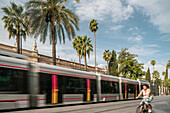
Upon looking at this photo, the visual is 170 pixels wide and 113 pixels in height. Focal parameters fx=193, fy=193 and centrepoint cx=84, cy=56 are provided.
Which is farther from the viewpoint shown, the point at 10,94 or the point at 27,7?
the point at 27,7

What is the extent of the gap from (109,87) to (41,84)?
10831mm

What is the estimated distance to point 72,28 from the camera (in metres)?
22.8

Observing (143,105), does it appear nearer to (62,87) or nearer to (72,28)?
(62,87)

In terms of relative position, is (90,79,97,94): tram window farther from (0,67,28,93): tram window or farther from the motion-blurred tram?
(0,67,28,93): tram window

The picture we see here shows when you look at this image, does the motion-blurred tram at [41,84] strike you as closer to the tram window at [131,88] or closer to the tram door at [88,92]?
the tram door at [88,92]

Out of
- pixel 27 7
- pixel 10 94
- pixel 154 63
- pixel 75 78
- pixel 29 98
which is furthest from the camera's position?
pixel 154 63

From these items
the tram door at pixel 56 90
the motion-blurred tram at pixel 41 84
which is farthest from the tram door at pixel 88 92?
the tram door at pixel 56 90

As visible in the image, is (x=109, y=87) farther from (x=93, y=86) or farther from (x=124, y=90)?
(x=124, y=90)

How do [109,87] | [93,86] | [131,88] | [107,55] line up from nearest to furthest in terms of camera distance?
[93,86]
[109,87]
[131,88]
[107,55]

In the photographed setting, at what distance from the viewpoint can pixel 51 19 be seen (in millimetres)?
22000

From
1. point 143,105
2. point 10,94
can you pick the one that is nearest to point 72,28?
point 10,94

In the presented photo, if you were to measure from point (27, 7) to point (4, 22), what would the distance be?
8.12 metres

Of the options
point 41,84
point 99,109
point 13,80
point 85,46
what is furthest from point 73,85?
point 85,46

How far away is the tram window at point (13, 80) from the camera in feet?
33.3
